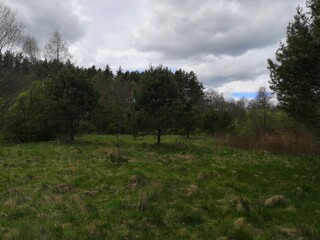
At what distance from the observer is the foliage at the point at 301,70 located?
35.3 ft

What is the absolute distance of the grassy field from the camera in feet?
20.8

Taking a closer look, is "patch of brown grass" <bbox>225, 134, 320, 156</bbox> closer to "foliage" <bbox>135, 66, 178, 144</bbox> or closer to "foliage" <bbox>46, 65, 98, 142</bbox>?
"foliage" <bbox>135, 66, 178, 144</bbox>

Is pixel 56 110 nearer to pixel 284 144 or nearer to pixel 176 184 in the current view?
pixel 284 144

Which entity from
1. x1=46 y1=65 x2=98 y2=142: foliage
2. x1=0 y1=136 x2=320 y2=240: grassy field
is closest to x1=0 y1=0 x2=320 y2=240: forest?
x1=0 y1=136 x2=320 y2=240: grassy field

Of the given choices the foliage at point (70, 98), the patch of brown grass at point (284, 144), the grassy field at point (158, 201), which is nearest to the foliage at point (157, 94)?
the foliage at point (70, 98)

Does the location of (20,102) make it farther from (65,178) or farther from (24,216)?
(24,216)

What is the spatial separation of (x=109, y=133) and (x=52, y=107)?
51.1 feet

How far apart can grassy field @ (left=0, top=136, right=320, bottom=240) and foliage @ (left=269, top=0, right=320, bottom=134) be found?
2.22 metres

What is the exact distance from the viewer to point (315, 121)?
457 inches

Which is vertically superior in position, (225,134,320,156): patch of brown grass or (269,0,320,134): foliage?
(269,0,320,134): foliage

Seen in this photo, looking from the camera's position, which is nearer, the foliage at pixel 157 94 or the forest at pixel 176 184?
the forest at pixel 176 184

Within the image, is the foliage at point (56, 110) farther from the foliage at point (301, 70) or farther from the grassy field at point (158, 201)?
the foliage at point (301, 70)

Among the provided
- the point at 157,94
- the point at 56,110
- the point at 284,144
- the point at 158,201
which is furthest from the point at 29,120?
the point at 158,201

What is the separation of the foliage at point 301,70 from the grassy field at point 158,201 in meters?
2.22
